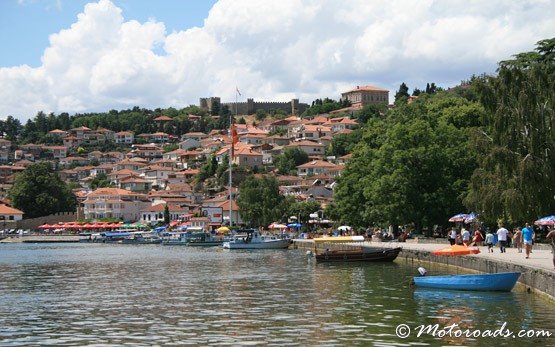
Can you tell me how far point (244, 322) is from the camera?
26.5m

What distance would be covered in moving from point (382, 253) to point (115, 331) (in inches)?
1215

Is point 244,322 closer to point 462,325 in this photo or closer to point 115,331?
point 115,331

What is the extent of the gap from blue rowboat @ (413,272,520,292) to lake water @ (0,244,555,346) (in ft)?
1.76

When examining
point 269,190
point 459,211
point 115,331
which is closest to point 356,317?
point 115,331

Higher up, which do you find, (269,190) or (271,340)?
(269,190)

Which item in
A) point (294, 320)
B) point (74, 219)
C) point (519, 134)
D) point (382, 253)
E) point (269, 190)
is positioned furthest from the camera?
point (74, 219)

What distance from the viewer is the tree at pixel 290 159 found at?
172250 mm

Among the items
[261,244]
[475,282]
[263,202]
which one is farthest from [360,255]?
[263,202]

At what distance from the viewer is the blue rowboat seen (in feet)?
105

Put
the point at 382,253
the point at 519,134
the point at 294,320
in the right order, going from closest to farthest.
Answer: the point at 294,320 < the point at 519,134 < the point at 382,253

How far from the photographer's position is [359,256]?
2167 inches

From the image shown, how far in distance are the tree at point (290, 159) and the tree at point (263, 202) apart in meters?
61.1

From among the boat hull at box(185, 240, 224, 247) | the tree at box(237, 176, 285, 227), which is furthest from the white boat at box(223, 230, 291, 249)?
the tree at box(237, 176, 285, 227)

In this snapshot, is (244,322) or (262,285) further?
(262,285)
